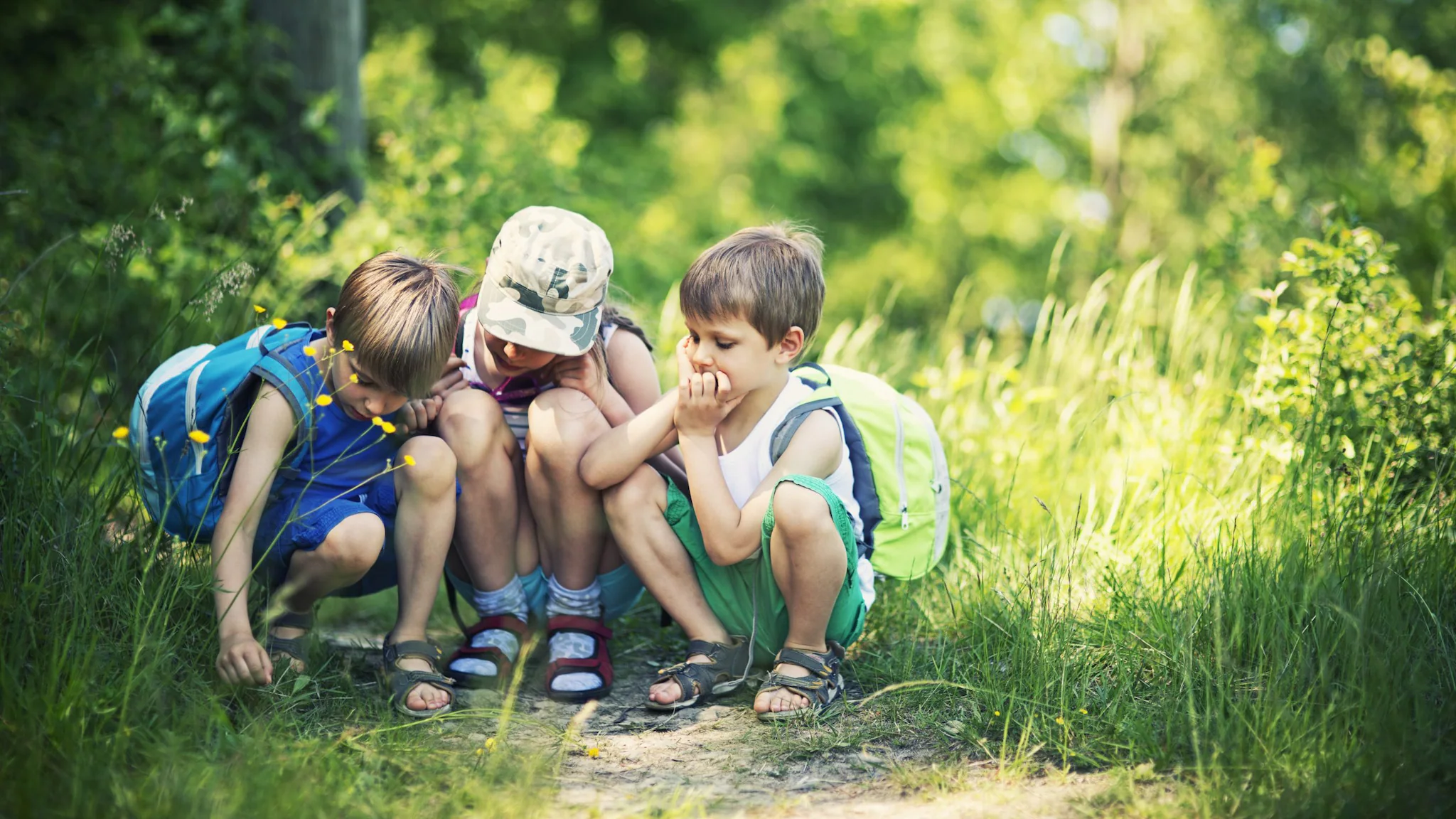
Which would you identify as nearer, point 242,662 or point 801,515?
point 242,662

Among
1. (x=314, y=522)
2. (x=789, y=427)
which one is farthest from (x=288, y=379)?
(x=789, y=427)

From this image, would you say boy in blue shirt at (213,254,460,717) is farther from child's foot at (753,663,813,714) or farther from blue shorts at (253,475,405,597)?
child's foot at (753,663,813,714)

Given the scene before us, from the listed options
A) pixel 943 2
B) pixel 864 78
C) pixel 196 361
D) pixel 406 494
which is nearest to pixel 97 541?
pixel 196 361

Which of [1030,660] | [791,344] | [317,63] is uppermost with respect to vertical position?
[317,63]

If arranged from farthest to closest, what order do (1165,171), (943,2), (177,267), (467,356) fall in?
(943,2)
(1165,171)
(177,267)
(467,356)

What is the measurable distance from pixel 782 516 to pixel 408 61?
615 cm

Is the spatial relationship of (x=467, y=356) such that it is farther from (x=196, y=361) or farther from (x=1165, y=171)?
(x=1165, y=171)

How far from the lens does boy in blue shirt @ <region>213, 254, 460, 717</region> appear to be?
229cm

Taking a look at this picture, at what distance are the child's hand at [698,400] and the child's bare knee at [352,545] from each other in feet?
2.33

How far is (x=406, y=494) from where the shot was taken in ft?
8.05

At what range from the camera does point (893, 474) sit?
276cm

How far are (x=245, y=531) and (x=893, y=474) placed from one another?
59.7 inches

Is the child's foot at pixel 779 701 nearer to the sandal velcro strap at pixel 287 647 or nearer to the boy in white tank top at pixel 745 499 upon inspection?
the boy in white tank top at pixel 745 499

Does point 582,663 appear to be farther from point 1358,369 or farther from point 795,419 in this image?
point 1358,369
